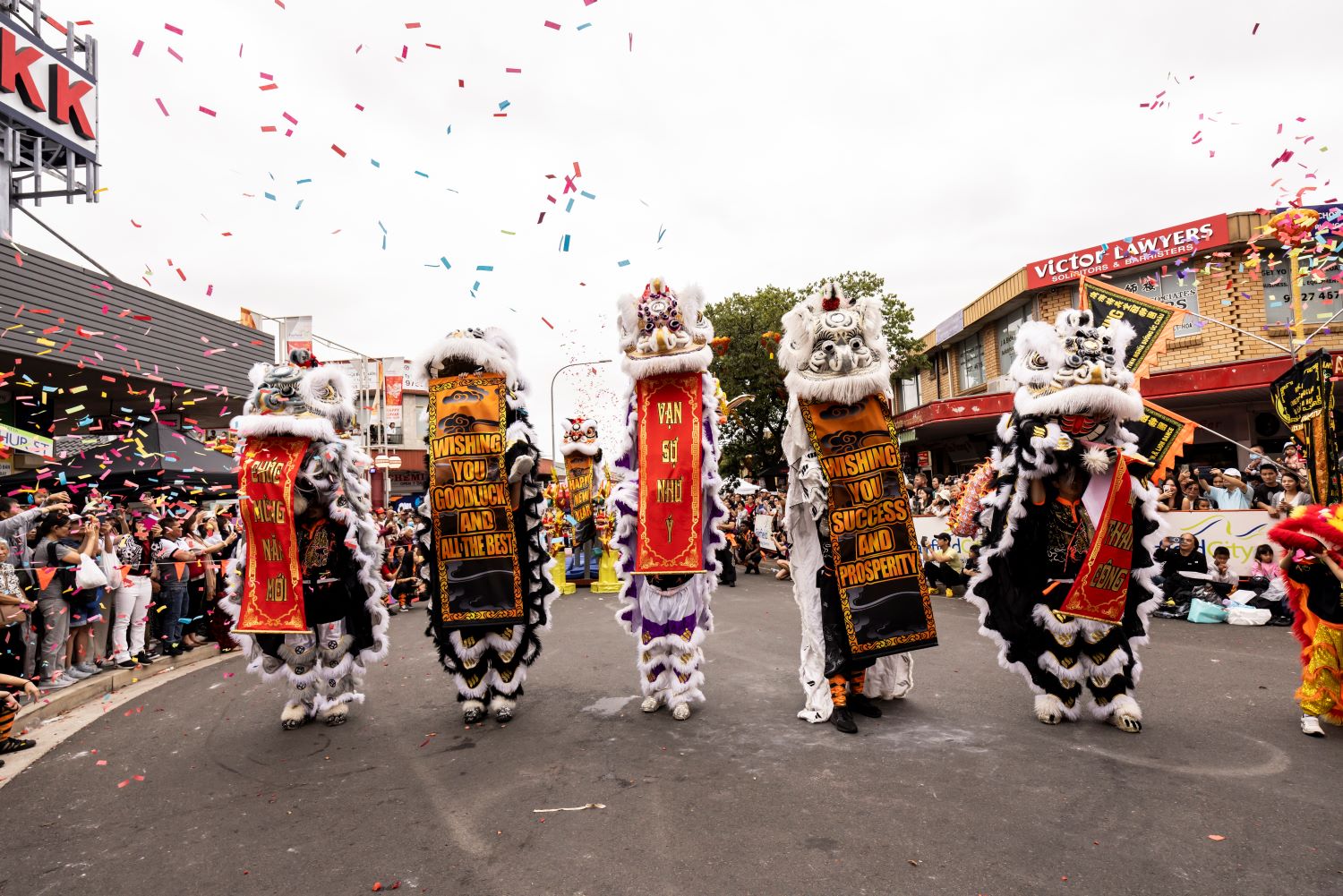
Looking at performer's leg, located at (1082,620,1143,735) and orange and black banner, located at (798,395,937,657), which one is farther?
orange and black banner, located at (798,395,937,657)

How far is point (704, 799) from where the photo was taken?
3.58 meters

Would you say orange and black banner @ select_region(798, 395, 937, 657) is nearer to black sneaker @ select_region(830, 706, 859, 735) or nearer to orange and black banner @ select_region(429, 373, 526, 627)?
black sneaker @ select_region(830, 706, 859, 735)

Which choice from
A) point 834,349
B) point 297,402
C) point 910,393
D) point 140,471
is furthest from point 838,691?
point 910,393

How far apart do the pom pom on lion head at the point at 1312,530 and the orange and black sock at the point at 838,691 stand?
8.91ft

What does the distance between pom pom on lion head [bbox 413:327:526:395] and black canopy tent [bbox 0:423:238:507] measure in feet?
10.1

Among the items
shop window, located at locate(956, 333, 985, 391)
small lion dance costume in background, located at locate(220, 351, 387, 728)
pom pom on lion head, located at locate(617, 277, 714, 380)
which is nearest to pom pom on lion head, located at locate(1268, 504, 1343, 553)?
pom pom on lion head, located at locate(617, 277, 714, 380)

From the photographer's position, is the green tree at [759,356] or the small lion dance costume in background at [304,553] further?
the green tree at [759,356]

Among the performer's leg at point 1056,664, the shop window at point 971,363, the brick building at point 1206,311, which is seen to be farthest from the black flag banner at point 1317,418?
the shop window at point 971,363

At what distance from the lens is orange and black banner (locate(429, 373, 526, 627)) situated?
5074mm

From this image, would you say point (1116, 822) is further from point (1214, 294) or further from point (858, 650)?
point (1214, 294)

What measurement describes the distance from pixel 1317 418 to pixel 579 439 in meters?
8.89

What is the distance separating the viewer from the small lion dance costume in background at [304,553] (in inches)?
195

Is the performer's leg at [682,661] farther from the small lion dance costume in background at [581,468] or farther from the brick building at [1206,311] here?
the brick building at [1206,311]

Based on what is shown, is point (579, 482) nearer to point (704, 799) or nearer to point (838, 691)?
point (838, 691)
